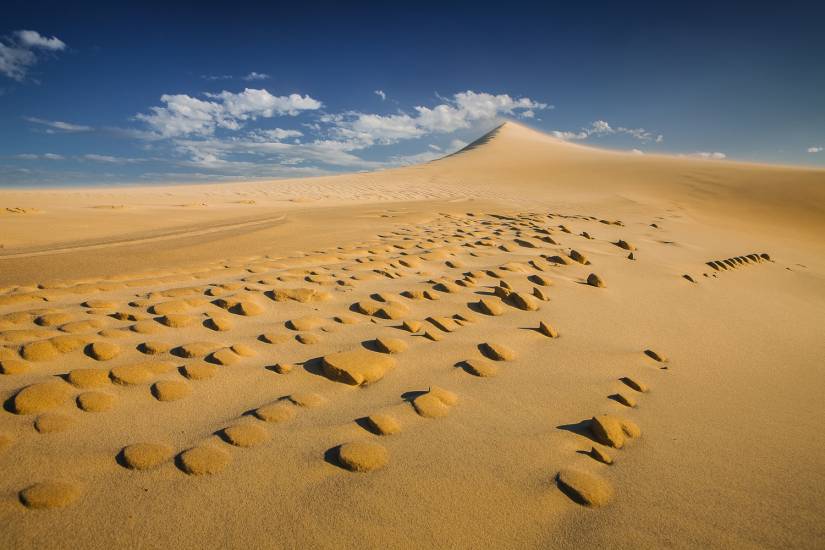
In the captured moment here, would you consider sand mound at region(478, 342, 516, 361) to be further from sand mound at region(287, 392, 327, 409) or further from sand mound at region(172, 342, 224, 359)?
sand mound at region(172, 342, 224, 359)

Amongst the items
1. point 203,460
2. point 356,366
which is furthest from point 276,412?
point 356,366

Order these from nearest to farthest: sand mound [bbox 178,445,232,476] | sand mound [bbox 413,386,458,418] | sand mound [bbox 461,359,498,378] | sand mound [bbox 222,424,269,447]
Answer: sand mound [bbox 178,445,232,476], sand mound [bbox 222,424,269,447], sand mound [bbox 413,386,458,418], sand mound [bbox 461,359,498,378]

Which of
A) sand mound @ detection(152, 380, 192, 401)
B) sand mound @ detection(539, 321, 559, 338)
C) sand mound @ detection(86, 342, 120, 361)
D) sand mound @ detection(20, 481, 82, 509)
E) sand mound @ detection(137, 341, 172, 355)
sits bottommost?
sand mound @ detection(539, 321, 559, 338)

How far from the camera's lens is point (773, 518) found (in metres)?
1.09

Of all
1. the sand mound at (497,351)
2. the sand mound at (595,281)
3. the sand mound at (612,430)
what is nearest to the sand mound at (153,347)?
the sand mound at (497,351)

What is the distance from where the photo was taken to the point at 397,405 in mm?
1405

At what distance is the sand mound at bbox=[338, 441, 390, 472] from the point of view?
111 cm

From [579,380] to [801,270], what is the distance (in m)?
4.56

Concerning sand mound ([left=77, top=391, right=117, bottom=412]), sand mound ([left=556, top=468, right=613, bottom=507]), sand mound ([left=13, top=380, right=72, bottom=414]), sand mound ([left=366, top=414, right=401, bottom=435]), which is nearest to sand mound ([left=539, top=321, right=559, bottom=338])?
sand mound ([left=556, top=468, right=613, bottom=507])

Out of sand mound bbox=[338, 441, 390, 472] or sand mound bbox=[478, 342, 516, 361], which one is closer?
sand mound bbox=[338, 441, 390, 472]

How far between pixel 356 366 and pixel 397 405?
25cm

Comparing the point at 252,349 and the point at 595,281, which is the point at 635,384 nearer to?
the point at 595,281

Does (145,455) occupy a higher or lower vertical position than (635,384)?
higher

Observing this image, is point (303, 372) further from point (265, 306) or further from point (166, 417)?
point (265, 306)
